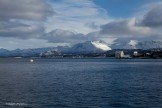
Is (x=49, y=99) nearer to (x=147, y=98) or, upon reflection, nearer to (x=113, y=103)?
(x=113, y=103)

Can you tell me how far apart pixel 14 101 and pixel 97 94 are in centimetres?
1666

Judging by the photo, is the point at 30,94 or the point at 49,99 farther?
the point at 30,94

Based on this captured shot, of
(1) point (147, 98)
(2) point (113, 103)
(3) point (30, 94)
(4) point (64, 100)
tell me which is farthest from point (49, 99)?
(1) point (147, 98)

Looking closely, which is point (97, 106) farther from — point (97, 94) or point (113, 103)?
point (97, 94)

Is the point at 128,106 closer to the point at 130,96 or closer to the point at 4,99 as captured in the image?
the point at 130,96

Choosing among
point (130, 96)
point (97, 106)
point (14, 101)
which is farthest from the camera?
point (130, 96)

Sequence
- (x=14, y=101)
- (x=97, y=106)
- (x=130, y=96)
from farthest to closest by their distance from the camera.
Result: (x=130, y=96) → (x=14, y=101) → (x=97, y=106)

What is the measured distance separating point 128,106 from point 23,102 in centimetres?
1700

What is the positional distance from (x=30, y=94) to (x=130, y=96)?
18.8m

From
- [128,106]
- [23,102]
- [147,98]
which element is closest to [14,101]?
[23,102]

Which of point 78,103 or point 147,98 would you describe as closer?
point 78,103

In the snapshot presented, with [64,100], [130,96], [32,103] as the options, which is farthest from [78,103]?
[130,96]

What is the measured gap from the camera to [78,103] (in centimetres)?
5541

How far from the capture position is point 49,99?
5916 centimetres
